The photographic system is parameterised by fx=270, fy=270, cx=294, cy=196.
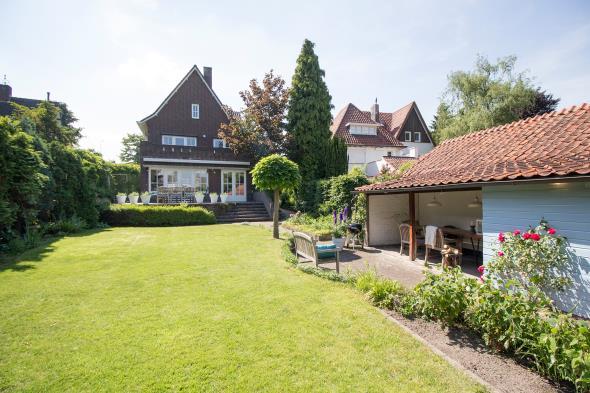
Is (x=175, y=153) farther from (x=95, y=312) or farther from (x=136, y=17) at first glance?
(x=95, y=312)

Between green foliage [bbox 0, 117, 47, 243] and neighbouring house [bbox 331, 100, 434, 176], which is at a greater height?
neighbouring house [bbox 331, 100, 434, 176]

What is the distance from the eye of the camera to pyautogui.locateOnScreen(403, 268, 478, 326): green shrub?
13.7ft

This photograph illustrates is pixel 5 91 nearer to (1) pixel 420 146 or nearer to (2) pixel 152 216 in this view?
(2) pixel 152 216

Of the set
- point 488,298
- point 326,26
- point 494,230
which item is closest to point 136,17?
point 326,26

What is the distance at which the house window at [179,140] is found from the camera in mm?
22516

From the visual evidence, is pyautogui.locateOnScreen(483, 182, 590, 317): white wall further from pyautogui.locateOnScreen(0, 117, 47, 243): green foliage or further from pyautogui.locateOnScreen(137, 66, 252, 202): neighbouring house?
pyautogui.locateOnScreen(137, 66, 252, 202): neighbouring house

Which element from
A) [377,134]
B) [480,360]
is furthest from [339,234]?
[377,134]

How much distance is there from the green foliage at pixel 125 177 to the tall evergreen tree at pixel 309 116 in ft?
47.1

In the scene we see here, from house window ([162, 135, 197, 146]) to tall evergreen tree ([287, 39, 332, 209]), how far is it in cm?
866

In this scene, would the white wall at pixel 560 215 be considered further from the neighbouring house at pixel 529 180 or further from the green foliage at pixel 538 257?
the green foliage at pixel 538 257

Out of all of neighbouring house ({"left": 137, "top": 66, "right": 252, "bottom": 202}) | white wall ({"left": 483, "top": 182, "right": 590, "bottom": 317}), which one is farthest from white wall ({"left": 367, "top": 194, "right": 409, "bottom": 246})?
neighbouring house ({"left": 137, "top": 66, "right": 252, "bottom": 202})

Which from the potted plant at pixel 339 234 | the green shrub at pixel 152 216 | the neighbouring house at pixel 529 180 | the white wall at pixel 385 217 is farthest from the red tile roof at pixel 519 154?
the green shrub at pixel 152 216

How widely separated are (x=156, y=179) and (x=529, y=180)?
21.9m

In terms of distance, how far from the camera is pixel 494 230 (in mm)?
6223
